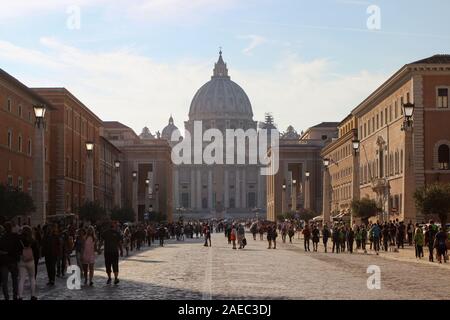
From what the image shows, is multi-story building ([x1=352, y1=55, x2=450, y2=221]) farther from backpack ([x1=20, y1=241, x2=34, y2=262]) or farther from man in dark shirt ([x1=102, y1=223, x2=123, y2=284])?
backpack ([x1=20, y1=241, x2=34, y2=262])

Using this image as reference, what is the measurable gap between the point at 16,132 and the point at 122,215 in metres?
23.4

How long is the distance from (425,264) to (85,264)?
16.4m

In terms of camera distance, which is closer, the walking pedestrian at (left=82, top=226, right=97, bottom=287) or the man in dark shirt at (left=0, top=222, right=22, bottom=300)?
the man in dark shirt at (left=0, top=222, right=22, bottom=300)

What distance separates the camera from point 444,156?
6931 centimetres

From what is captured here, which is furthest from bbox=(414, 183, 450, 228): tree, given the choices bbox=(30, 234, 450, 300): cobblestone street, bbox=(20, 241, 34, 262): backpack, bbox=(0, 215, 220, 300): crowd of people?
bbox=(20, 241, 34, 262): backpack

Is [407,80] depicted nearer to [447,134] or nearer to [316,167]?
[447,134]

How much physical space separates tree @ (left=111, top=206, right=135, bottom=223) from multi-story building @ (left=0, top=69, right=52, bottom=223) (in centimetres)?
1534

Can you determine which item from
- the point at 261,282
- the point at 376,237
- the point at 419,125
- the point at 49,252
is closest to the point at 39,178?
the point at 376,237

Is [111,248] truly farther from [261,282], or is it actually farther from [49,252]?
[261,282]

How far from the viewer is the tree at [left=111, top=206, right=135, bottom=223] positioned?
270 feet

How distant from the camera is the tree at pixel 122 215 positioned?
82419 millimetres

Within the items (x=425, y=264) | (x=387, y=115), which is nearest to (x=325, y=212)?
(x=387, y=115)

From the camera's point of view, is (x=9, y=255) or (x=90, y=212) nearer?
(x=9, y=255)
